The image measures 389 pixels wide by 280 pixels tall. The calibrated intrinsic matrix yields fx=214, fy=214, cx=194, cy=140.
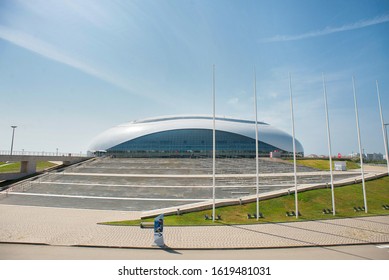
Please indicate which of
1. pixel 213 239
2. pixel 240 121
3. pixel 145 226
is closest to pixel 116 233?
pixel 145 226

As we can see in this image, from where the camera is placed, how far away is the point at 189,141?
188 ft

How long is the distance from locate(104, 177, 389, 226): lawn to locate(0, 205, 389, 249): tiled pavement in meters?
1.08

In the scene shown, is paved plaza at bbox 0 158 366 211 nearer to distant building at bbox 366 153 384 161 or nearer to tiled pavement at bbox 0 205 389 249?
tiled pavement at bbox 0 205 389 249

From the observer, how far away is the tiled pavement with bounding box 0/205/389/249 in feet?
31.8

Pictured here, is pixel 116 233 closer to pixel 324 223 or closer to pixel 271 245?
pixel 271 245

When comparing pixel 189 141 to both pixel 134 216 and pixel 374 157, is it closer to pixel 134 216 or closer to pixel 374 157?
pixel 134 216

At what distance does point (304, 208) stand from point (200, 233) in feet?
31.5

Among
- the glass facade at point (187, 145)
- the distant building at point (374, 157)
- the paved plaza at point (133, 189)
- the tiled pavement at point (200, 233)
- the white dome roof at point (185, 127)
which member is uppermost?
the white dome roof at point (185, 127)

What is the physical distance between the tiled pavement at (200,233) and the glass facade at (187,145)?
4208cm

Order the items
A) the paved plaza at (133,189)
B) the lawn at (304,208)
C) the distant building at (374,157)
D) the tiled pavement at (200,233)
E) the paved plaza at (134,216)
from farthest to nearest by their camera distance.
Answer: the distant building at (374,157) → the paved plaza at (133,189) → the lawn at (304,208) → the paved plaza at (134,216) → the tiled pavement at (200,233)

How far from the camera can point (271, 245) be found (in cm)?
938

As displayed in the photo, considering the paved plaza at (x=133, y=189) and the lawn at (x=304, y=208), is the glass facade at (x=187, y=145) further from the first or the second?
the lawn at (x=304, y=208)

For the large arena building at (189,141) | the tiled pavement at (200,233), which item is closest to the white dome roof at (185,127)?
the large arena building at (189,141)

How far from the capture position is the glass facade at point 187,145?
5644 centimetres
